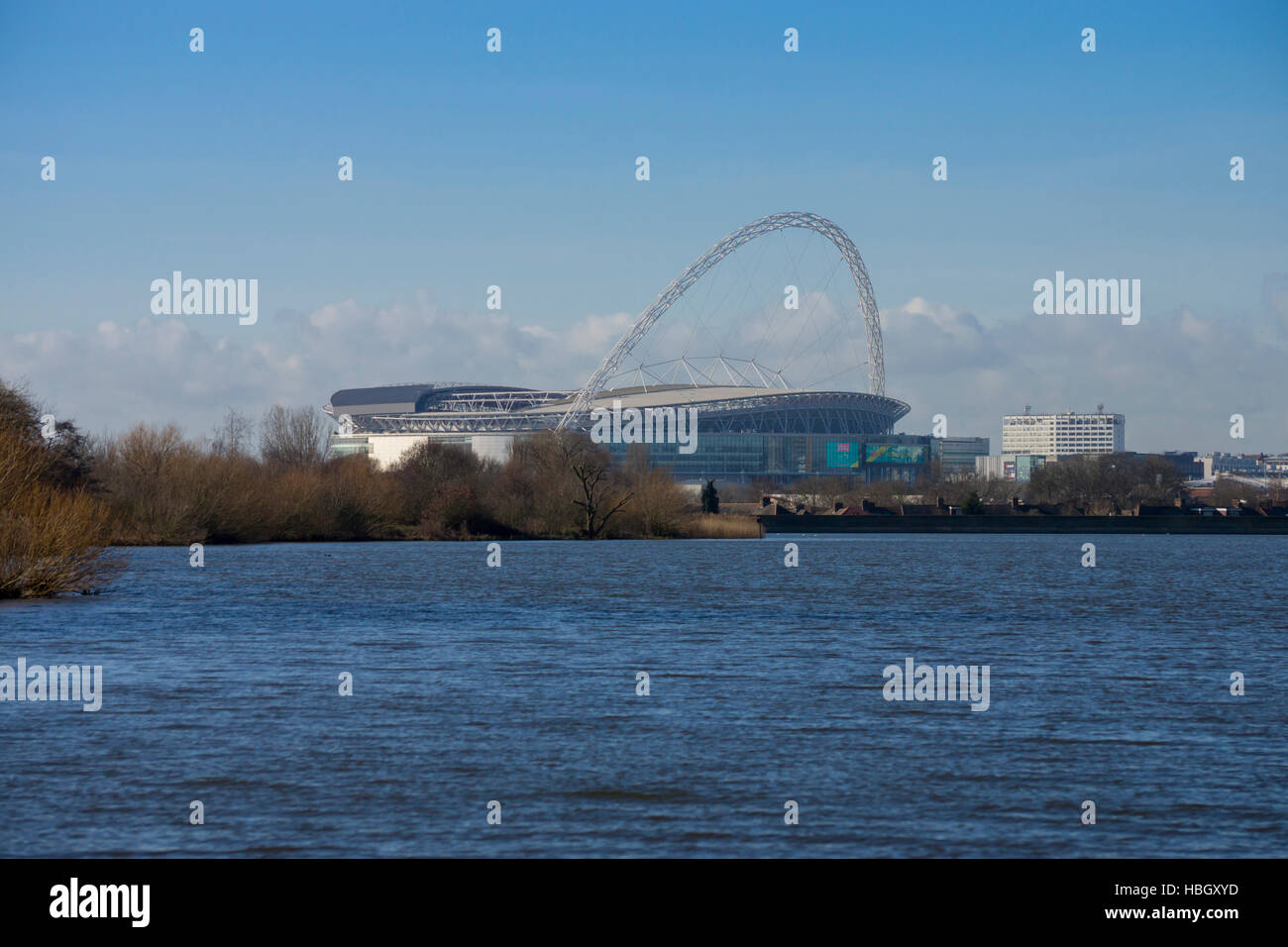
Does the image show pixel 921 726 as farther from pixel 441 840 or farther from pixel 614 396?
pixel 614 396

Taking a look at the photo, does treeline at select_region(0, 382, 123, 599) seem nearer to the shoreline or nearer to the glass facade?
the shoreline

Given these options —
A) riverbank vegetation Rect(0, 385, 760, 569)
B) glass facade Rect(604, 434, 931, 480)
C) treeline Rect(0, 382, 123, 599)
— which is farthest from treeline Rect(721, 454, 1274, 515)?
treeline Rect(0, 382, 123, 599)

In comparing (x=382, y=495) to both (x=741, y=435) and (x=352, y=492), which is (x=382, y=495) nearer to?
(x=352, y=492)

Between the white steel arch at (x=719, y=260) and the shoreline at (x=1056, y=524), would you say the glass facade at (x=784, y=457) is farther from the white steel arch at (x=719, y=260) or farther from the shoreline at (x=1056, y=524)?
the shoreline at (x=1056, y=524)

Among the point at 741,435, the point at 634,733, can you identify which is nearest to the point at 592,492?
the point at 634,733

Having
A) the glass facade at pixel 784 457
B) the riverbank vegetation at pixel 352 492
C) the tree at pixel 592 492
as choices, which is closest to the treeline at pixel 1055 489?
the glass facade at pixel 784 457

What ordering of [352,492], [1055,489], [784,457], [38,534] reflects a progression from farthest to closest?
[784,457] → [1055,489] → [352,492] → [38,534]

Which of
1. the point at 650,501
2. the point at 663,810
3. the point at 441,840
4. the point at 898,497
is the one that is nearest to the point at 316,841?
the point at 441,840
